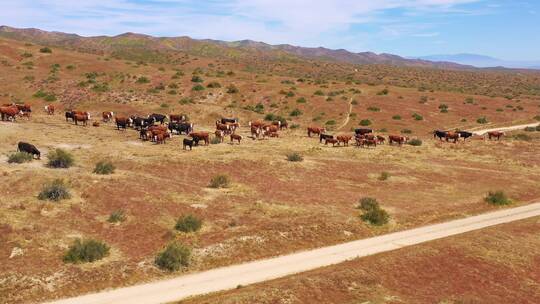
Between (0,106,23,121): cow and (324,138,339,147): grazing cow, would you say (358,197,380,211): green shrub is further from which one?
(0,106,23,121): cow

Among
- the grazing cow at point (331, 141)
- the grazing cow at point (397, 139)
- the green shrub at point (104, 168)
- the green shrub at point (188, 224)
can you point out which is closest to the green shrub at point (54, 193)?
the green shrub at point (104, 168)

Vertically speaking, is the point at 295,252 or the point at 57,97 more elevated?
the point at 57,97

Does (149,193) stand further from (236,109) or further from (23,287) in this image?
(236,109)

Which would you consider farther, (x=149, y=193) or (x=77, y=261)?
(x=149, y=193)

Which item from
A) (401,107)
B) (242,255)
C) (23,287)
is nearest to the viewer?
(23,287)

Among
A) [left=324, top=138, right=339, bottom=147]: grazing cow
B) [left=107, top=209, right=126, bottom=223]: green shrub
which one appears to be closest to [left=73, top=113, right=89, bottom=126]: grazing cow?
[left=324, top=138, right=339, bottom=147]: grazing cow

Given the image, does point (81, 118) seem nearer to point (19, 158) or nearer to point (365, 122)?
point (19, 158)

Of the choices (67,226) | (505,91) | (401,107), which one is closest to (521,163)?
(401,107)

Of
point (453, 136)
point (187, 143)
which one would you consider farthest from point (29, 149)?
point (453, 136)
